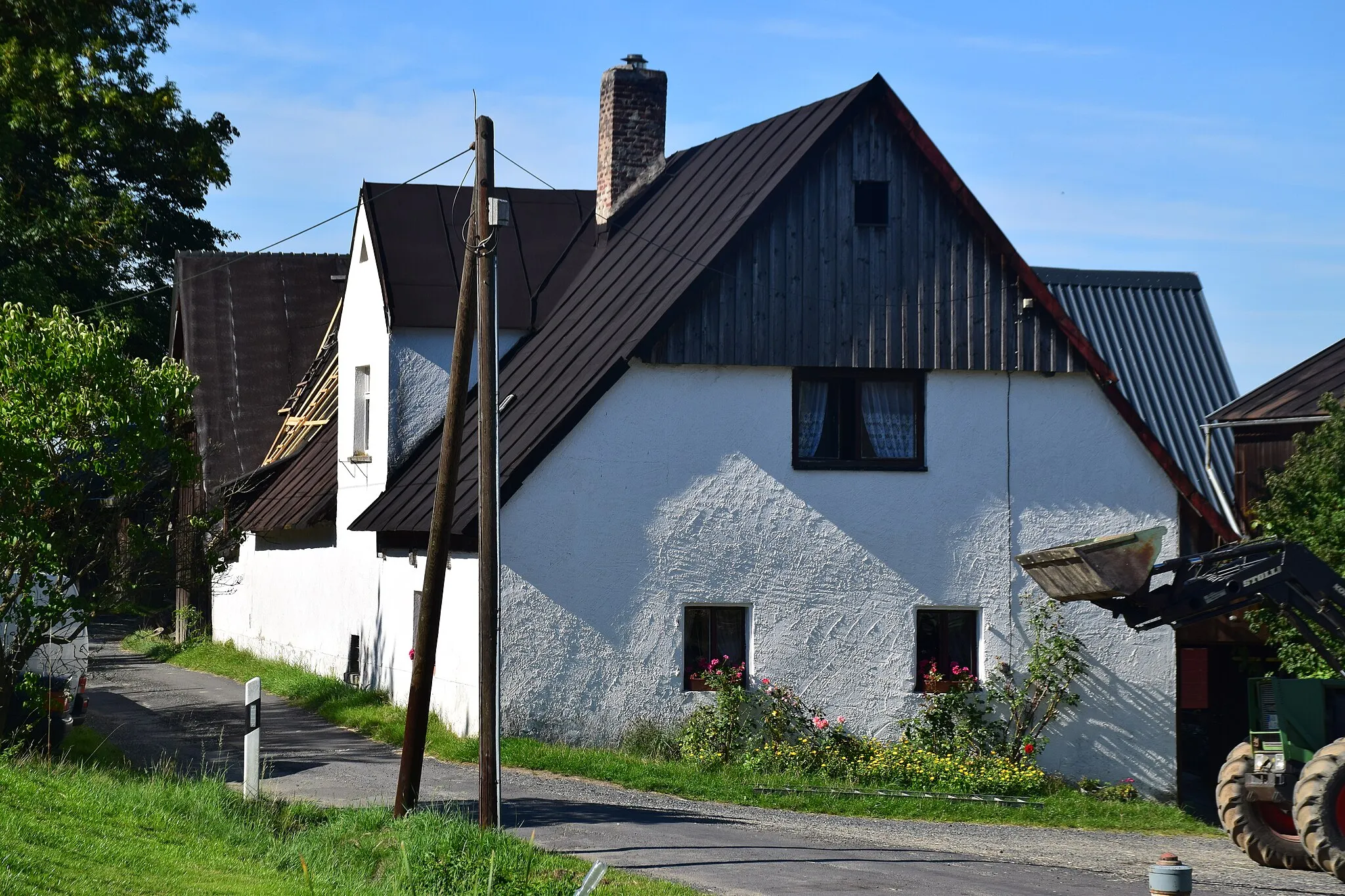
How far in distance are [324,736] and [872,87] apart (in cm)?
1120

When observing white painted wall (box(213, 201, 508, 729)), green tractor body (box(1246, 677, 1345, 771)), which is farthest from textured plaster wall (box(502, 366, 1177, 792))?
green tractor body (box(1246, 677, 1345, 771))

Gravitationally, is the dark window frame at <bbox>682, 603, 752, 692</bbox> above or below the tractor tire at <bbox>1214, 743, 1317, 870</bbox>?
above

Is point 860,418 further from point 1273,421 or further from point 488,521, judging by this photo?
point 488,521

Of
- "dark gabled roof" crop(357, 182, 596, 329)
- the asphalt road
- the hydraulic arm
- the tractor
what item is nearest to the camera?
the asphalt road

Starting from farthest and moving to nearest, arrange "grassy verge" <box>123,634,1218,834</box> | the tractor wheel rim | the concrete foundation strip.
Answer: the concrete foundation strip
"grassy verge" <box>123,634,1218,834</box>
the tractor wheel rim

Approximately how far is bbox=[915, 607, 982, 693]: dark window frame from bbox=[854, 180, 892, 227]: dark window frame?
517cm

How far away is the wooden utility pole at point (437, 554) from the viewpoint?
14109mm

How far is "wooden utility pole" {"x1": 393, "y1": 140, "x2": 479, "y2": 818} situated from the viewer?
46.3ft

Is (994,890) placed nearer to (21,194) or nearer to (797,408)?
(797,408)

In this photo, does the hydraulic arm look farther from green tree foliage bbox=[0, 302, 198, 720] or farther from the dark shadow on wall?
the dark shadow on wall

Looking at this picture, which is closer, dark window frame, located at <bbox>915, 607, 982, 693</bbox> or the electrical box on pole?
the electrical box on pole

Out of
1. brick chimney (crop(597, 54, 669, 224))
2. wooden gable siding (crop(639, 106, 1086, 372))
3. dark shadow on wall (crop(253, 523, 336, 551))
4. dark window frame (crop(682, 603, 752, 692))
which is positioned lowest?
dark window frame (crop(682, 603, 752, 692))

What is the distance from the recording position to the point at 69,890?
9711 mm

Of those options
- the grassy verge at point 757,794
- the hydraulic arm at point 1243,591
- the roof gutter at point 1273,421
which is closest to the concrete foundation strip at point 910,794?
the grassy verge at point 757,794
